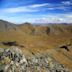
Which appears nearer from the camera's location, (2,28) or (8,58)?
(8,58)

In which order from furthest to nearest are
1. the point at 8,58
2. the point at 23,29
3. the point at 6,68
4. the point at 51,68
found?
the point at 23,29
the point at 51,68
the point at 8,58
the point at 6,68

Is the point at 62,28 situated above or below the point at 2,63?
below

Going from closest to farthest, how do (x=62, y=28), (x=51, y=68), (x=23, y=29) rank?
(x=51, y=68)
(x=23, y=29)
(x=62, y=28)

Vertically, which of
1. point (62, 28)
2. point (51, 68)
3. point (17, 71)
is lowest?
point (62, 28)

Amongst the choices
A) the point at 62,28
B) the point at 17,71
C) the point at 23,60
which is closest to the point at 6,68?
the point at 17,71

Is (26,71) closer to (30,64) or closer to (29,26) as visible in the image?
(30,64)

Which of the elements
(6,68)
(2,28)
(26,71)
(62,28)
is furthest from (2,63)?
(62,28)

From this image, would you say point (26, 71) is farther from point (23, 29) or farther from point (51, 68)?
point (23, 29)

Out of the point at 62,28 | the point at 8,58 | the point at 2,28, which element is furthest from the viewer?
the point at 62,28

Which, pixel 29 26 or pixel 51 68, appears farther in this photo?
pixel 29 26
